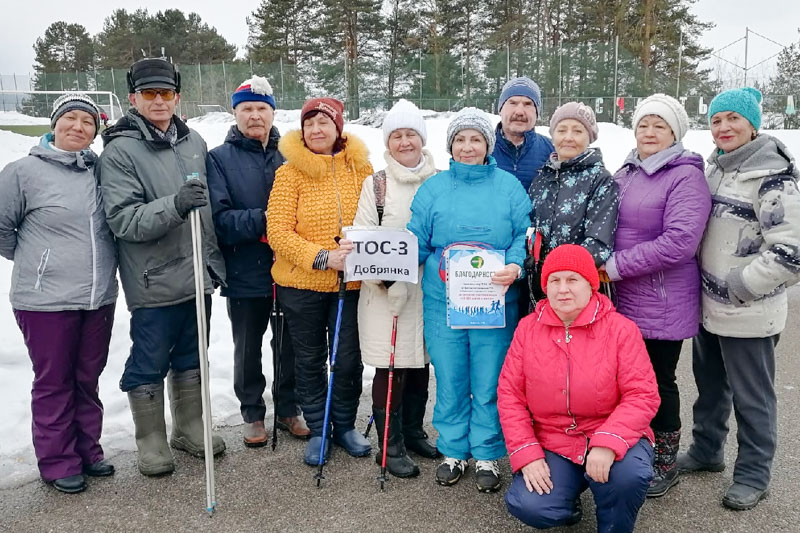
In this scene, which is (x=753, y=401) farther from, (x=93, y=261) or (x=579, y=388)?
(x=93, y=261)

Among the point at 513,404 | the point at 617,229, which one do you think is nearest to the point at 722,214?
the point at 617,229

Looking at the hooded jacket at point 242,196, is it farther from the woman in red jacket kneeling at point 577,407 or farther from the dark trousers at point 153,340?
the woman in red jacket kneeling at point 577,407

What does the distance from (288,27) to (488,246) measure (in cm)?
4123

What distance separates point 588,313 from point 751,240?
1.02m

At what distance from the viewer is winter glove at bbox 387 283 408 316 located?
3.82m

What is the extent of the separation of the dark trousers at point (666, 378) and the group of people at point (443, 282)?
0.01 metres

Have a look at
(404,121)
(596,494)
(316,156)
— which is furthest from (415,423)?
(404,121)

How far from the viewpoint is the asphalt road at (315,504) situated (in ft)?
11.0

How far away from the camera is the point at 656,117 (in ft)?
11.5

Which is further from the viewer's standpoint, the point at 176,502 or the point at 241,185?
the point at 241,185

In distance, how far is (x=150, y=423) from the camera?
4000mm

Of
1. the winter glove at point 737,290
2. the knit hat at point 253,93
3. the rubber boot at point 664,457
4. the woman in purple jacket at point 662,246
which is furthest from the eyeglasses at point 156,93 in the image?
the rubber boot at point 664,457

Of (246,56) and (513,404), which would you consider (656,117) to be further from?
(246,56)

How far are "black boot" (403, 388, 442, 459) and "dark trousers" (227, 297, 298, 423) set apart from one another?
0.91 metres
